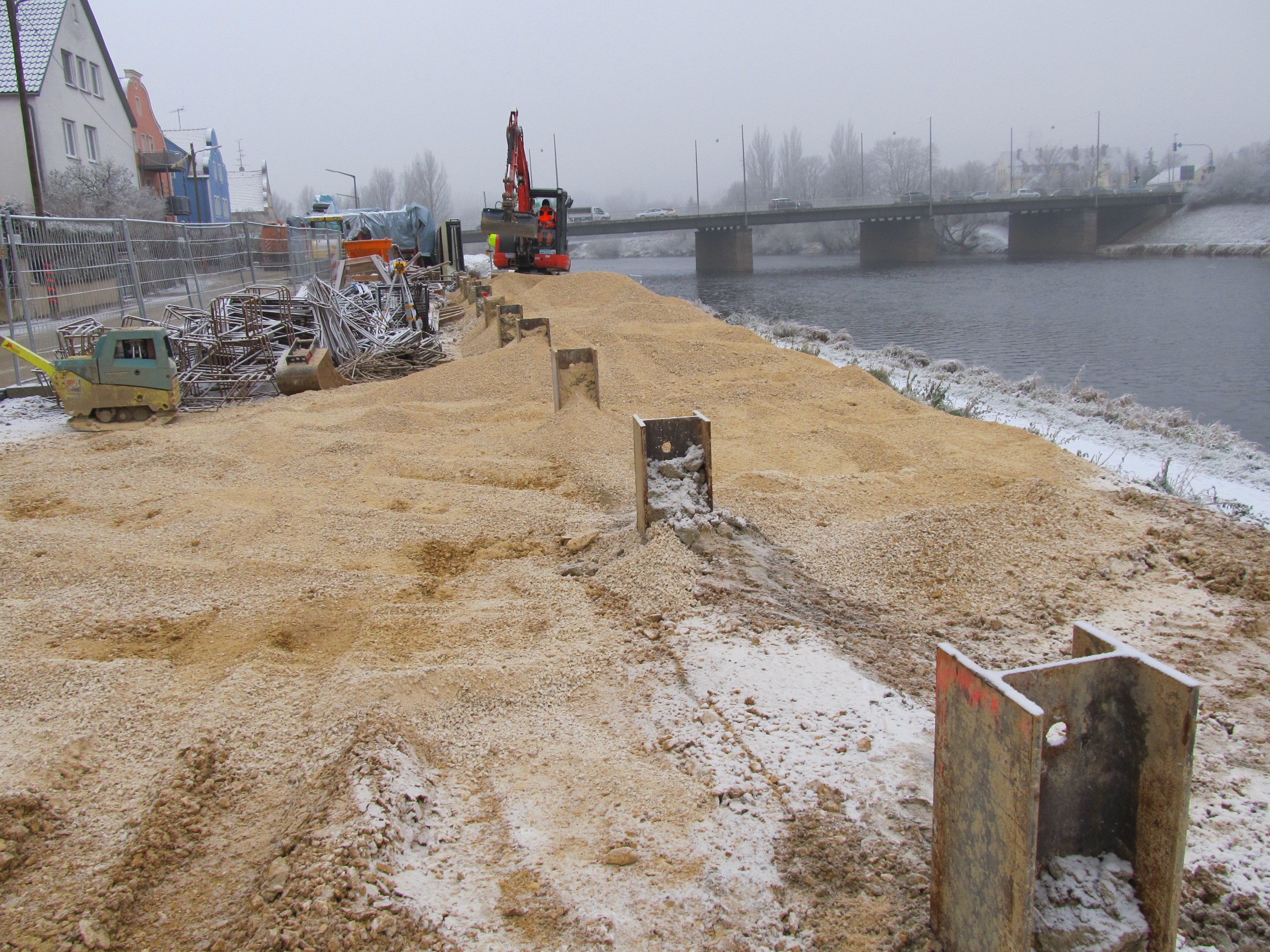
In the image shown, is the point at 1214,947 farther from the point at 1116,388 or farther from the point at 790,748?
the point at 1116,388

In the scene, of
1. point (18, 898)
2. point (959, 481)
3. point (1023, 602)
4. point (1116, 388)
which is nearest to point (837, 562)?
point (1023, 602)

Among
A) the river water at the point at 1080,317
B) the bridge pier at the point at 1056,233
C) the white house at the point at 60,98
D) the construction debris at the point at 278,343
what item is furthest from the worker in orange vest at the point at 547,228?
the bridge pier at the point at 1056,233

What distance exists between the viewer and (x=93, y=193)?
29.6m

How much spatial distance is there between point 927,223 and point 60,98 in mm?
50015

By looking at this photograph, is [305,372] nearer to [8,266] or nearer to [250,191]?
[8,266]

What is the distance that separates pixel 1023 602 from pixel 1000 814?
8.84 feet

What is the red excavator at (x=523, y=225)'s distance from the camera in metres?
25.7

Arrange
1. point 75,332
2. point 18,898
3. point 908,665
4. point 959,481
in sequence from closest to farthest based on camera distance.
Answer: point 18,898 → point 908,665 → point 959,481 → point 75,332

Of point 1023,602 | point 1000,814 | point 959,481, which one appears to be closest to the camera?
point 1000,814

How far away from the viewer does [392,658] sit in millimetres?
3896

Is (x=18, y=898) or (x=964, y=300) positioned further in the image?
(x=964, y=300)

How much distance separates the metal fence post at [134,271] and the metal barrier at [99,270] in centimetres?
1

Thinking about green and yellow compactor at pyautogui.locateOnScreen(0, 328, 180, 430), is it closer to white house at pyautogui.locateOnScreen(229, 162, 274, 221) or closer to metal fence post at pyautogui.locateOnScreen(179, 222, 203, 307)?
metal fence post at pyautogui.locateOnScreen(179, 222, 203, 307)

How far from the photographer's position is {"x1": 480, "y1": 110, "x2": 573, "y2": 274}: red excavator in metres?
25.7
